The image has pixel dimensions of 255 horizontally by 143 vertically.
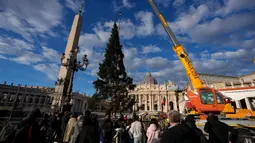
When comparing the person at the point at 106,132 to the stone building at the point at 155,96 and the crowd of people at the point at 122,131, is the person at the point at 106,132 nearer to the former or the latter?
the crowd of people at the point at 122,131

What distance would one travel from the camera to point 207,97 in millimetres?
9000

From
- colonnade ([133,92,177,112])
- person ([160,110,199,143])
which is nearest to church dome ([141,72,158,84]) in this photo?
colonnade ([133,92,177,112])

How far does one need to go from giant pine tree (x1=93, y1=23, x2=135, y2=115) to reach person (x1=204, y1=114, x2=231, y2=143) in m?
14.8

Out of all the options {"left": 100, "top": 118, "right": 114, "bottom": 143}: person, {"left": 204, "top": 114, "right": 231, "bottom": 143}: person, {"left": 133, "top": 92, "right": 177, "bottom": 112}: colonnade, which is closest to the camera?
{"left": 204, "top": 114, "right": 231, "bottom": 143}: person

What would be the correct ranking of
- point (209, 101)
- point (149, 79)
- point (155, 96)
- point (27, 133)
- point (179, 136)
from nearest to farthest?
point (179, 136) < point (27, 133) < point (209, 101) < point (155, 96) < point (149, 79)

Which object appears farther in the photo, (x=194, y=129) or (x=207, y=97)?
(x=207, y=97)

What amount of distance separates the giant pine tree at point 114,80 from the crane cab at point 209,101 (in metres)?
10.3

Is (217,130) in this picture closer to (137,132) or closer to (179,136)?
(179,136)

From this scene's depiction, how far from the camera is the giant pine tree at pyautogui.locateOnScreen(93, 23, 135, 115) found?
17817 millimetres

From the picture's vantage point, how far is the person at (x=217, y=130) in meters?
2.81

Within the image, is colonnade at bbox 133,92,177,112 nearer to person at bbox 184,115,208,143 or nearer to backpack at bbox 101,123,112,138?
backpack at bbox 101,123,112,138

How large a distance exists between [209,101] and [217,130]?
7.21 metres


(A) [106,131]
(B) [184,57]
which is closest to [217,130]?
(A) [106,131]

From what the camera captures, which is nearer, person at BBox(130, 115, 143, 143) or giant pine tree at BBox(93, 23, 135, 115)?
person at BBox(130, 115, 143, 143)
